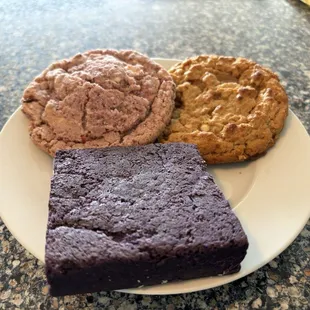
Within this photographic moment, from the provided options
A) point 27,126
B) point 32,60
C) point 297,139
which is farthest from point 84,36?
point 297,139

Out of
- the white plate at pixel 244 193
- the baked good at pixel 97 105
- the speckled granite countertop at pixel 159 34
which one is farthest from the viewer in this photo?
the speckled granite countertop at pixel 159 34

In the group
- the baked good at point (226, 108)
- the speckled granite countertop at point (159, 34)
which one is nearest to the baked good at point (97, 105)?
→ the baked good at point (226, 108)

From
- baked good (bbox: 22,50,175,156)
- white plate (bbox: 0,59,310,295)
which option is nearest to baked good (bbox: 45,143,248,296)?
white plate (bbox: 0,59,310,295)

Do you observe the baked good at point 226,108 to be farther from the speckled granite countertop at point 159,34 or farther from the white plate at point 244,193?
the speckled granite countertop at point 159,34

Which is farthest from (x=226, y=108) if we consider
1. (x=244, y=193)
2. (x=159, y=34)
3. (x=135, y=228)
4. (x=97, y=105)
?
(x=159, y=34)

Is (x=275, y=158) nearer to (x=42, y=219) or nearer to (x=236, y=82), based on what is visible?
(x=236, y=82)

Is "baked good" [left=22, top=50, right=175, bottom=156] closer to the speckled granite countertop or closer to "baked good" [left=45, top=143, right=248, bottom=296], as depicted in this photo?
"baked good" [left=45, top=143, right=248, bottom=296]

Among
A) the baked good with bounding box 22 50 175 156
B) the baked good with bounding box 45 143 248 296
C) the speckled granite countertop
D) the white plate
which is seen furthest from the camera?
the speckled granite countertop
